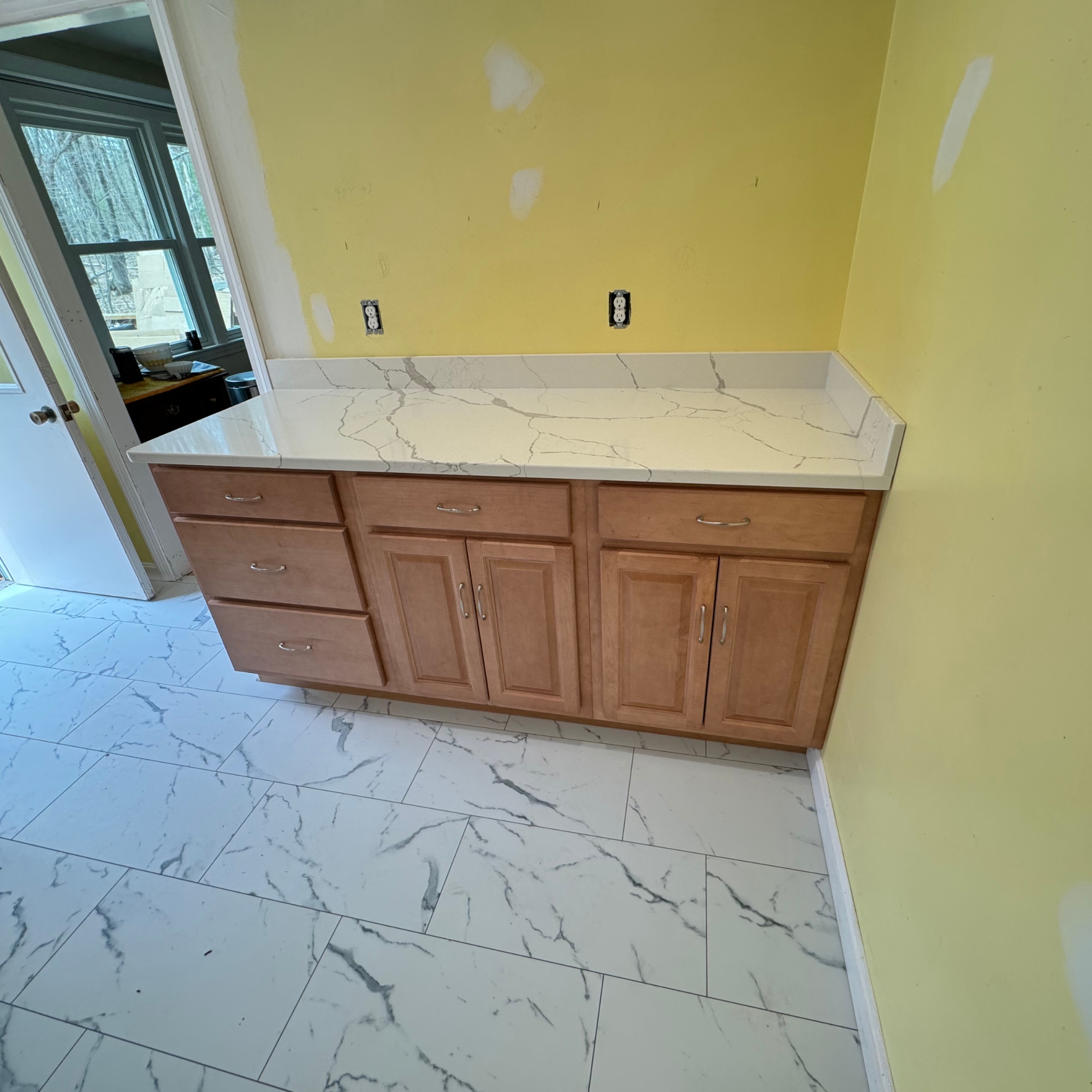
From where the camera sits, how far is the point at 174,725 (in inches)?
77.4

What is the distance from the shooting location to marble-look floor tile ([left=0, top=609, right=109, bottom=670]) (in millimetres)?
2350

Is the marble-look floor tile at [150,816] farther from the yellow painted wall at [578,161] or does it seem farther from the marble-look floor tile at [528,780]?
the yellow painted wall at [578,161]

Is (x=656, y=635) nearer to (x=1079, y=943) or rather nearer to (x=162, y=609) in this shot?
(x=1079, y=943)

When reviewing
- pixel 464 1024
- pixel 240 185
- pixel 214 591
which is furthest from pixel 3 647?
pixel 464 1024

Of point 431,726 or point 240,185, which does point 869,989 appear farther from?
point 240,185

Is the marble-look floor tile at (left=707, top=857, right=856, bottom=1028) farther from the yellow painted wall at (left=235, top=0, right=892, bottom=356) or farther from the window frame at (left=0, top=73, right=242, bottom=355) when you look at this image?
the window frame at (left=0, top=73, right=242, bottom=355)

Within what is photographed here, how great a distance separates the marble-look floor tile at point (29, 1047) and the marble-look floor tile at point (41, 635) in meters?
1.43

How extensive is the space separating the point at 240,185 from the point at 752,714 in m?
2.14

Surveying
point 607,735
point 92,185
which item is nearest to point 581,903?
point 607,735

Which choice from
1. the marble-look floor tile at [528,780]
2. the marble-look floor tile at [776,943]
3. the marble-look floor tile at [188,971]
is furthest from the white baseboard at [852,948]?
the marble-look floor tile at [188,971]

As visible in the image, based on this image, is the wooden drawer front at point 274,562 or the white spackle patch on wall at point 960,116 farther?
the wooden drawer front at point 274,562

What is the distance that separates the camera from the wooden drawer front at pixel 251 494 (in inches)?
61.3

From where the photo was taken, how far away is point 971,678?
814mm

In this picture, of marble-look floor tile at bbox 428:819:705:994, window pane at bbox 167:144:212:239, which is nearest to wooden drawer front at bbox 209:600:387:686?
marble-look floor tile at bbox 428:819:705:994
